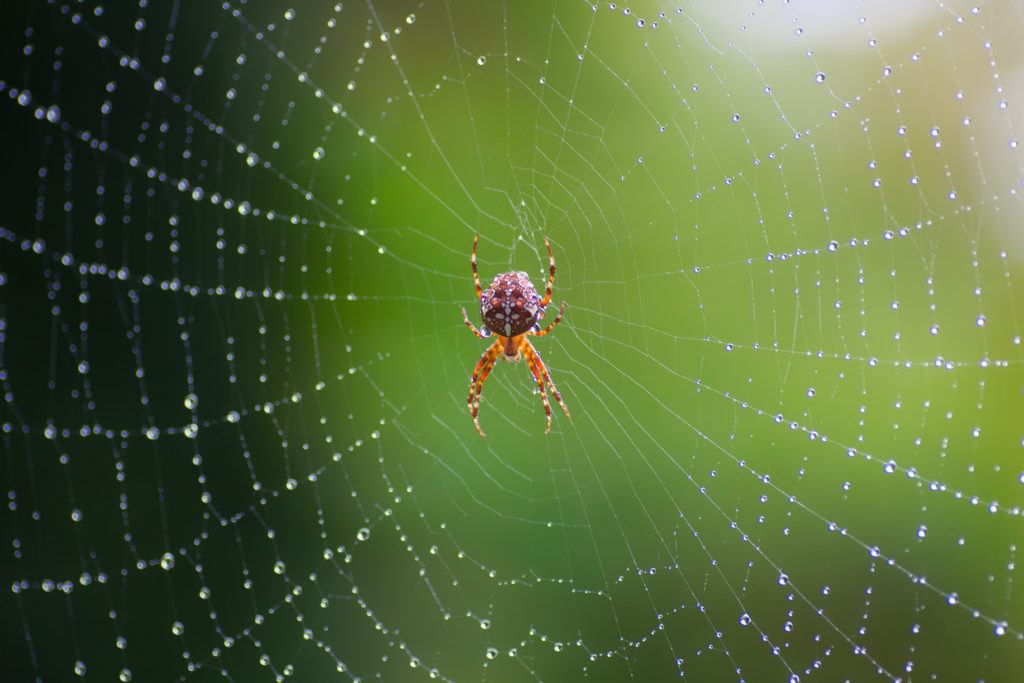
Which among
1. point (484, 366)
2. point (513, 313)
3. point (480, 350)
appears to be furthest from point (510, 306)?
point (480, 350)

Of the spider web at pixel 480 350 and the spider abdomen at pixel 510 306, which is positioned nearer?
the spider abdomen at pixel 510 306

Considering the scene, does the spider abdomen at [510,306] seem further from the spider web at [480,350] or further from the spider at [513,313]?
the spider web at [480,350]

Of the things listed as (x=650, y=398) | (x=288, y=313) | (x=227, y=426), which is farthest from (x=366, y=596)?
(x=650, y=398)

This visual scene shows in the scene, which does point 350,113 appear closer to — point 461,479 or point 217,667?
point 461,479

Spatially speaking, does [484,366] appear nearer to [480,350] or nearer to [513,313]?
[513,313]

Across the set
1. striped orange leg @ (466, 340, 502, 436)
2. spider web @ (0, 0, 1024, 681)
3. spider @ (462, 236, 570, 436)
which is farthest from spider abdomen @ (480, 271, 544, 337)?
spider web @ (0, 0, 1024, 681)

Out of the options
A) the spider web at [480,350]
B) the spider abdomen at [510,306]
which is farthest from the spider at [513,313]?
the spider web at [480,350]
